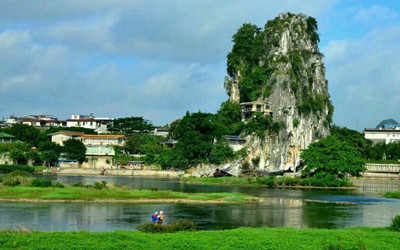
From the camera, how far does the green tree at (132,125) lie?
443ft

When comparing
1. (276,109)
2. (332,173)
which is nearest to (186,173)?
(276,109)

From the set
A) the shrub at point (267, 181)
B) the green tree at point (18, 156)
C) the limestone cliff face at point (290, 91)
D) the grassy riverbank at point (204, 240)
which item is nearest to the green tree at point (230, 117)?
the limestone cliff face at point (290, 91)

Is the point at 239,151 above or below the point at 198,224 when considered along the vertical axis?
above

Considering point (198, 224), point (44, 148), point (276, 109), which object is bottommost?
point (198, 224)

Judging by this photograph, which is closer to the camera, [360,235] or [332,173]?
[360,235]

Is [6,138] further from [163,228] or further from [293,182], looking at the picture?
[163,228]

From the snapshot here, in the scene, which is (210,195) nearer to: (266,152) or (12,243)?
(12,243)

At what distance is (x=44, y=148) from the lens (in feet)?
367

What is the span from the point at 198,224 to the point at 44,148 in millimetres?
79676

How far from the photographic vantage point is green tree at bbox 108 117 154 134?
135 m

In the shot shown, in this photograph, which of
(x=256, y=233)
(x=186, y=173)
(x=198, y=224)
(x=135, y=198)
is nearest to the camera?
(x=256, y=233)

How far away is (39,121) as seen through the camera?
6683 inches

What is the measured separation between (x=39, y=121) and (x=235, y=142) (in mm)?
84545

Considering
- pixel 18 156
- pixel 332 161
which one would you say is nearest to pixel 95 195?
pixel 332 161
